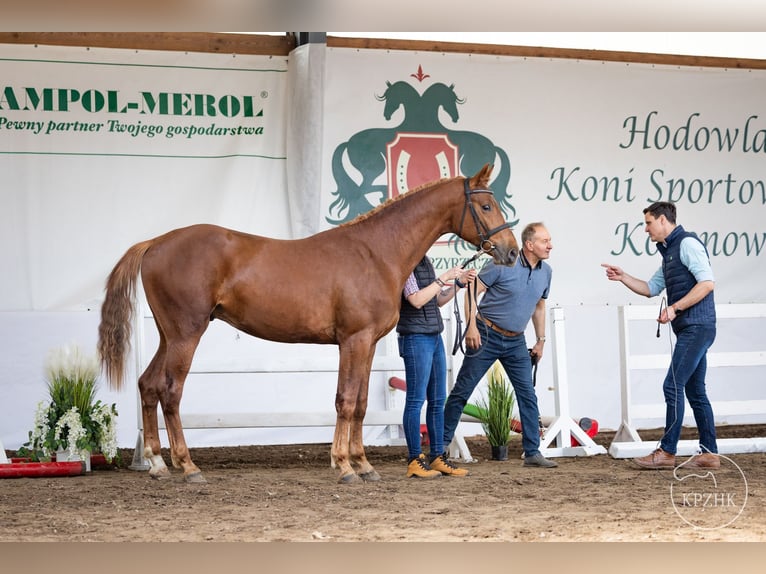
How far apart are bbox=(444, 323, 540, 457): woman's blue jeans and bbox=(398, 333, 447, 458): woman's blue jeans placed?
30cm

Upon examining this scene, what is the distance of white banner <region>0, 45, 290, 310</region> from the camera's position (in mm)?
7078

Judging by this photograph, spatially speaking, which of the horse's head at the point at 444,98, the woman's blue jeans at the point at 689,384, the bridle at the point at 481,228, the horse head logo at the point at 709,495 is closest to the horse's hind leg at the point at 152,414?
the bridle at the point at 481,228

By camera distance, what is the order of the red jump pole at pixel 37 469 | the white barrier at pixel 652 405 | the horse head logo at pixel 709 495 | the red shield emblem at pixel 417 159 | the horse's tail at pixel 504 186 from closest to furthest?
the horse head logo at pixel 709 495, the red jump pole at pixel 37 469, the white barrier at pixel 652 405, the red shield emblem at pixel 417 159, the horse's tail at pixel 504 186

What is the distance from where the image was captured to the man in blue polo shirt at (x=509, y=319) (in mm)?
5707

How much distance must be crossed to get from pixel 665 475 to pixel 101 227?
4435mm

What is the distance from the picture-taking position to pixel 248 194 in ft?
24.2

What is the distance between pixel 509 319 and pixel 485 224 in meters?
0.69

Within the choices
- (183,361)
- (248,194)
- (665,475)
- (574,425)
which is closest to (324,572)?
(183,361)

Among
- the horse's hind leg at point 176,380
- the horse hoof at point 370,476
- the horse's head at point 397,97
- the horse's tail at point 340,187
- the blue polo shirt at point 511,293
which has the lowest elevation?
the horse hoof at point 370,476

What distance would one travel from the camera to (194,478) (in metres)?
5.21

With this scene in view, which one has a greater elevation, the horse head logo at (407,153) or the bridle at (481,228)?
the horse head logo at (407,153)

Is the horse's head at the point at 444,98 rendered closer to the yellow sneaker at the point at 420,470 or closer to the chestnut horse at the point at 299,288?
the chestnut horse at the point at 299,288

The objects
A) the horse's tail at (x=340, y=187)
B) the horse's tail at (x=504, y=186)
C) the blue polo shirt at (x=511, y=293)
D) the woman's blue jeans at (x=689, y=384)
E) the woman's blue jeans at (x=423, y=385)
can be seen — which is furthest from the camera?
the horse's tail at (x=504, y=186)

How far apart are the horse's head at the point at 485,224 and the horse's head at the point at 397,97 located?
2456mm
